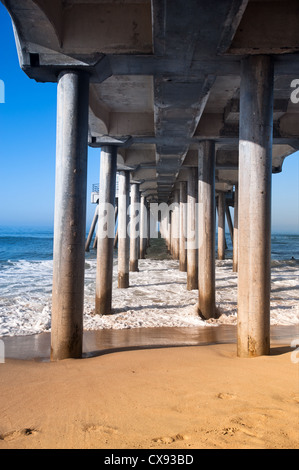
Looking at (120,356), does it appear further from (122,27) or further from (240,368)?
(122,27)

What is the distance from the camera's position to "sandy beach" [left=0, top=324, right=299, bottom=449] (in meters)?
2.30

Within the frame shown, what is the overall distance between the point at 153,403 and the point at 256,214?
247 centimetres

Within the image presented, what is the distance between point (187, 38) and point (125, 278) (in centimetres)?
846

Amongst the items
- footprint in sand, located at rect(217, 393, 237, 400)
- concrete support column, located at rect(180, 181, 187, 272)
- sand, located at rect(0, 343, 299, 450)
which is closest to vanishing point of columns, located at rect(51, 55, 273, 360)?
sand, located at rect(0, 343, 299, 450)

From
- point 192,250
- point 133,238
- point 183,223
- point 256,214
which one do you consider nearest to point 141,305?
point 192,250

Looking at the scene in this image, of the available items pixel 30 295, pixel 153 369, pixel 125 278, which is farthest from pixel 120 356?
pixel 125 278

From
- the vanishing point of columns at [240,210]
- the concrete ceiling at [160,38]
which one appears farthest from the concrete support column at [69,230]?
the concrete ceiling at [160,38]

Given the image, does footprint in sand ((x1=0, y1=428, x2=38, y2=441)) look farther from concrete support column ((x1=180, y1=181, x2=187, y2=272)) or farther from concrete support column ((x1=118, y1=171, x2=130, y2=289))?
concrete support column ((x1=180, y1=181, x2=187, y2=272))

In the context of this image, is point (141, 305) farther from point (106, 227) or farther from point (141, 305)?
point (106, 227)

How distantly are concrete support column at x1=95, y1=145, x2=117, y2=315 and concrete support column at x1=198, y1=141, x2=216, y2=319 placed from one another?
A: 2010 millimetres

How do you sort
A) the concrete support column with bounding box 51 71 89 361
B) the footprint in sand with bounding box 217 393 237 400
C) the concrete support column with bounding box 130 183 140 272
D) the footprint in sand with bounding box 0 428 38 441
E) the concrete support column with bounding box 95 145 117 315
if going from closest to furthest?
the footprint in sand with bounding box 0 428 38 441 < the footprint in sand with bounding box 217 393 237 400 < the concrete support column with bounding box 51 71 89 361 < the concrete support column with bounding box 95 145 117 315 < the concrete support column with bounding box 130 183 140 272

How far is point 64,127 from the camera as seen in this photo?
4707 millimetres

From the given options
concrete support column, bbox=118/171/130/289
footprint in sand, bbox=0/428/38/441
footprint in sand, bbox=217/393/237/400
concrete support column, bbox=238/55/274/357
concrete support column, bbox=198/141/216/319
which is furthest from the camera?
concrete support column, bbox=118/171/130/289

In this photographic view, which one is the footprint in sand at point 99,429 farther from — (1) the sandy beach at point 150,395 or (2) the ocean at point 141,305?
(2) the ocean at point 141,305
